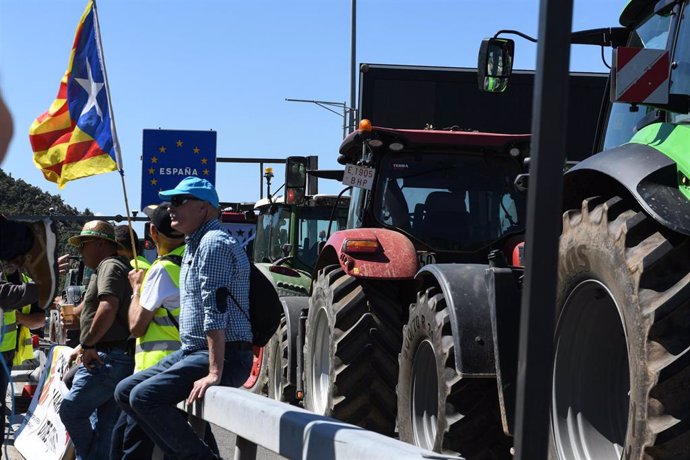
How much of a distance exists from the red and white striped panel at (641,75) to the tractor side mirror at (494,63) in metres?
1.40

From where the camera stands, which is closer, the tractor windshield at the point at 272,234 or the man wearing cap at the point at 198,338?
the man wearing cap at the point at 198,338

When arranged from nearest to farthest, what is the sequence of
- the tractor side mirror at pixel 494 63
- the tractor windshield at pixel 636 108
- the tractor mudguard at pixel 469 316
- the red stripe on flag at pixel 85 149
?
1. the tractor windshield at pixel 636 108
2. the tractor side mirror at pixel 494 63
3. the tractor mudguard at pixel 469 316
4. the red stripe on flag at pixel 85 149

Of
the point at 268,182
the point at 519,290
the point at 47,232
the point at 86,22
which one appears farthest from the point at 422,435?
the point at 268,182

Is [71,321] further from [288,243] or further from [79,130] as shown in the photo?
[288,243]

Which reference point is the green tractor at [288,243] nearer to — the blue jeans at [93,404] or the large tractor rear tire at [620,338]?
the blue jeans at [93,404]

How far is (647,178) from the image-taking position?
4.57 metres

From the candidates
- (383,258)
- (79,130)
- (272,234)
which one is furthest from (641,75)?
(272,234)

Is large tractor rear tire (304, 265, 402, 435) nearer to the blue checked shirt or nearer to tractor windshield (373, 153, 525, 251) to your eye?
tractor windshield (373, 153, 525, 251)

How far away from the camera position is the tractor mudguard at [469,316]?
6.64 m

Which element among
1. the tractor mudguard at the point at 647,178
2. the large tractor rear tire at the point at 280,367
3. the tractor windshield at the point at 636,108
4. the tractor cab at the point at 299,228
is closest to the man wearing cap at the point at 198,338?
the tractor mudguard at the point at 647,178

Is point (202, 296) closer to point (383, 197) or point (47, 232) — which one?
point (47, 232)

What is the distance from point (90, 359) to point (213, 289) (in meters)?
2.34

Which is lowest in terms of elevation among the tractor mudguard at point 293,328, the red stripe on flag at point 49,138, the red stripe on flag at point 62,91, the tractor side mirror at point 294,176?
the tractor mudguard at point 293,328

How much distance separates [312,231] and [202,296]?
32.9ft
